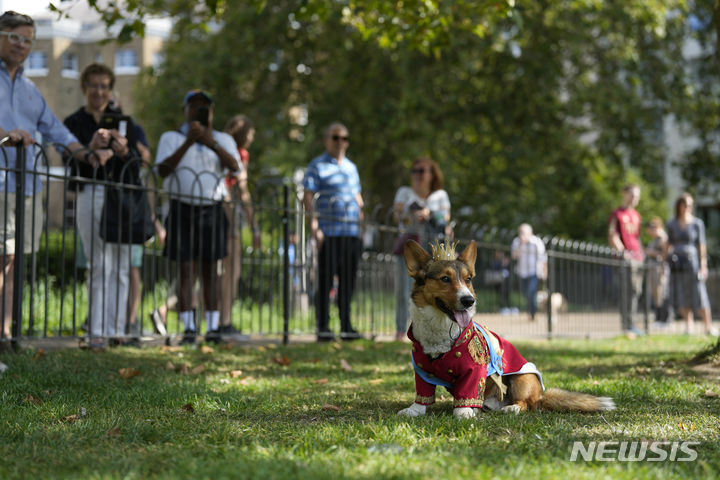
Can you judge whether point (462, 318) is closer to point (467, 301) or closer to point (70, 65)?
point (467, 301)

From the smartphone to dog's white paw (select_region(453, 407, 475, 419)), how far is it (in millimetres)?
4407

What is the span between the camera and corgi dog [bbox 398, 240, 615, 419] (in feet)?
13.4

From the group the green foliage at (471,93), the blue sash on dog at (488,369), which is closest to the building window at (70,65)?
the green foliage at (471,93)

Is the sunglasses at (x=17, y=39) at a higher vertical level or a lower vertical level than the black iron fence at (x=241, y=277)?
higher

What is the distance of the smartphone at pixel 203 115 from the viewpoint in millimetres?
7395

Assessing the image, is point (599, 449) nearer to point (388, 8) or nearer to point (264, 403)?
point (264, 403)

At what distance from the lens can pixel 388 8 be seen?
770 cm

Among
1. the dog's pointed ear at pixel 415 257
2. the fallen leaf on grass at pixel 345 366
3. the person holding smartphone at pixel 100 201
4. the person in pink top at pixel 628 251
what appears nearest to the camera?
the dog's pointed ear at pixel 415 257

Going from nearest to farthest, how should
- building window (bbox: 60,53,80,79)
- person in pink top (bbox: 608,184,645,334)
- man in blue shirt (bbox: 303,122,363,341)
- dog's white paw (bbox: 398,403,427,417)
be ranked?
dog's white paw (bbox: 398,403,427,417) → man in blue shirt (bbox: 303,122,363,341) → person in pink top (bbox: 608,184,645,334) → building window (bbox: 60,53,80,79)

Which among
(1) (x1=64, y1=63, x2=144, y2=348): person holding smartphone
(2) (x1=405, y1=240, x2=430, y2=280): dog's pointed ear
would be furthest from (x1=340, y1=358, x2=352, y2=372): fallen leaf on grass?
(2) (x1=405, y1=240, x2=430, y2=280): dog's pointed ear

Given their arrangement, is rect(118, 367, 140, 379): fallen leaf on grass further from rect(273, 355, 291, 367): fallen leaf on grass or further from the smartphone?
the smartphone

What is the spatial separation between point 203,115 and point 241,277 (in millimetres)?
3408

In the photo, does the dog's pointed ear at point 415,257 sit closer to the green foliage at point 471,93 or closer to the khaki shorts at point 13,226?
the khaki shorts at point 13,226

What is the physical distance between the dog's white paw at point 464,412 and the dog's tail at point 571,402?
1.62 feet
